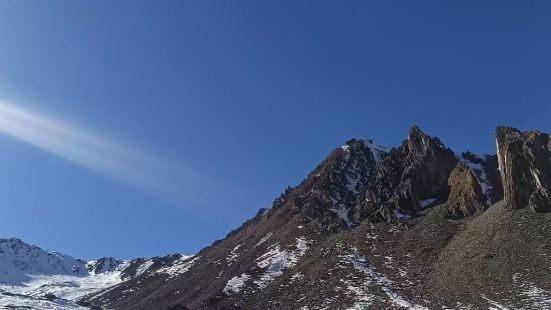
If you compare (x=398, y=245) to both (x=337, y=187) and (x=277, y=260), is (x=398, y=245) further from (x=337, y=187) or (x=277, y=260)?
(x=337, y=187)

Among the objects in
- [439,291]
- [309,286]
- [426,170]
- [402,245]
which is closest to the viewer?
[439,291]

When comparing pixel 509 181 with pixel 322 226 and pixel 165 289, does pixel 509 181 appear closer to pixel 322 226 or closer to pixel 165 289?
pixel 322 226

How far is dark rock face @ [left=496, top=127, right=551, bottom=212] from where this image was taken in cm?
8206

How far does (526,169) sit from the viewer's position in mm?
86562

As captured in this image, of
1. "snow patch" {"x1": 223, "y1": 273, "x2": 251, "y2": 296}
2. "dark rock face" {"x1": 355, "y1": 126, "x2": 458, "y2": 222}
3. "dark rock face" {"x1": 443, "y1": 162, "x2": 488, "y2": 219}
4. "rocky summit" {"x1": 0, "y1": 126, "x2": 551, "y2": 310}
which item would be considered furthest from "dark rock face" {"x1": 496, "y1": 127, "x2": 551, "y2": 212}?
"snow patch" {"x1": 223, "y1": 273, "x2": 251, "y2": 296}

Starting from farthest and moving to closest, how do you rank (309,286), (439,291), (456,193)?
(456,193) < (309,286) < (439,291)

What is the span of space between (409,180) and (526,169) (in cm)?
2605

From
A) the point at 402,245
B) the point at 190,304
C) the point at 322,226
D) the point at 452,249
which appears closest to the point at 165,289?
the point at 190,304

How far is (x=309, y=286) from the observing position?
270ft

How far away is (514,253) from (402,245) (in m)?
20.3

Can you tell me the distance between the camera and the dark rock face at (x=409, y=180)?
10519 cm

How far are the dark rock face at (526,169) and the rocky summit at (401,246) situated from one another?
154 mm

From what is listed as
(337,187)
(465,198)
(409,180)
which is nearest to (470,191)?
(465,198)

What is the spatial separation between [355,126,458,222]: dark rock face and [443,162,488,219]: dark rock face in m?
5.50
